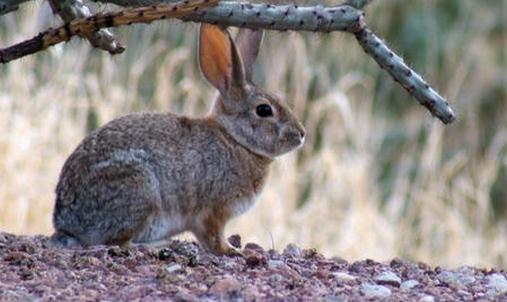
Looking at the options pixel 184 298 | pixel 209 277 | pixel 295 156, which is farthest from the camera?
pixel 295 156

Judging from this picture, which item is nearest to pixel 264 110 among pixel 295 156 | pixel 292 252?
pixel 292 252

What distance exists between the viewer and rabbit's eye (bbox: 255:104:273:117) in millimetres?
7707

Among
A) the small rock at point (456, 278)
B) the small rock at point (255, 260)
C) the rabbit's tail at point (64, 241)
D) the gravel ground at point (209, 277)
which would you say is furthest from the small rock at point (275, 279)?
the rabbit's tail at point (64, 241)

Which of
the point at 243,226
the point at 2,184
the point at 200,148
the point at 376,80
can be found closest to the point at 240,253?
the point at 200,148

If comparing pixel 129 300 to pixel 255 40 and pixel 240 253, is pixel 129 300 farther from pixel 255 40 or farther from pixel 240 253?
pixel 255 40

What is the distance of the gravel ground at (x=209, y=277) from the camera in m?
5.54

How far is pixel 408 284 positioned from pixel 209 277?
83 cm

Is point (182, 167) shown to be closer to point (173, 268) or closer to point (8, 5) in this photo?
point (173, 268)

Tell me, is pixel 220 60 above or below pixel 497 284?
above

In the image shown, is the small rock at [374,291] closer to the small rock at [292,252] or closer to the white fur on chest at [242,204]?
the small rock at [292,252]

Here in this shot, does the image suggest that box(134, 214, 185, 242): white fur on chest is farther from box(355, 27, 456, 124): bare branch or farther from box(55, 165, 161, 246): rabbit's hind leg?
box(355, 27, 456, 124): bare branch

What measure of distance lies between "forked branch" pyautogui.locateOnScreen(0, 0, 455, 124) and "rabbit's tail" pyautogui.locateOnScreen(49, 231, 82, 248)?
4.14 ft

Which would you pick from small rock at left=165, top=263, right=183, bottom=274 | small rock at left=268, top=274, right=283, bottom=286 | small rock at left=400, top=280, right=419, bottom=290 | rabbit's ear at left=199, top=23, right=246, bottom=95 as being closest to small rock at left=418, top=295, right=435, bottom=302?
small rock at left=400, top=280, right=419, bottom=290

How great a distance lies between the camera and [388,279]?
6.16m
